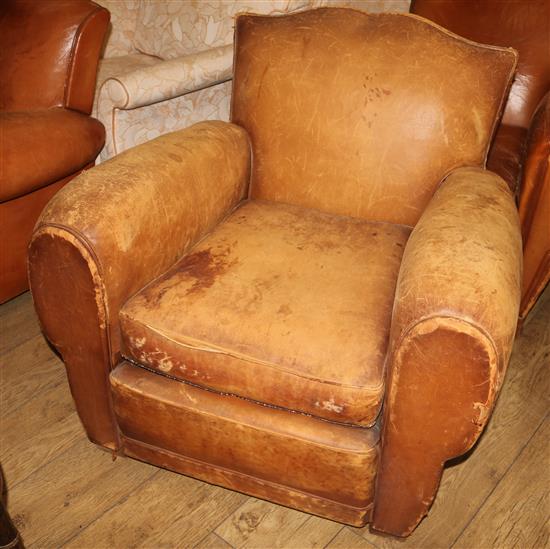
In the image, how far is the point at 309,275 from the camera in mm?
1271

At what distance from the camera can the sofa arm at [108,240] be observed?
1105mm

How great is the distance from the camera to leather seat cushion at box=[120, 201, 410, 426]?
1.08m

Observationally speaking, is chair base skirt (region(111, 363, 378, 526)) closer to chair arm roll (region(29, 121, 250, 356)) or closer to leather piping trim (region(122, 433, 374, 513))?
leather piping trim (region(122, 433, 374, 513))

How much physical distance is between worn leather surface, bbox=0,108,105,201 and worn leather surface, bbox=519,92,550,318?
1224mm

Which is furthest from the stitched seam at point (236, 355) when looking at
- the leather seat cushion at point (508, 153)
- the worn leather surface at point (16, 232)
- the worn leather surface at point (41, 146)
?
the leather seat cushion at point (508, 153)

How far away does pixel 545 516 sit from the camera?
1.34 m

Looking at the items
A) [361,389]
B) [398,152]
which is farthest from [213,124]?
[361,389]

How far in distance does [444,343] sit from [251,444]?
0.46 m

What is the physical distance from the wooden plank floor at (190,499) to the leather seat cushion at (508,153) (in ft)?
2.21

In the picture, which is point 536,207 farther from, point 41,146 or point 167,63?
point 41,146

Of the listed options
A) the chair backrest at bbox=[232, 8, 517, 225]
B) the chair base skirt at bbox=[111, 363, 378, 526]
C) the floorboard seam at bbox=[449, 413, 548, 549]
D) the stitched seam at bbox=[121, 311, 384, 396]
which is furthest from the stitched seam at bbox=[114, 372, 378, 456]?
the chair backrest at bbox=[232, 8, 517, 225]

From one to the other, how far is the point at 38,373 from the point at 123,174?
0.75 metres

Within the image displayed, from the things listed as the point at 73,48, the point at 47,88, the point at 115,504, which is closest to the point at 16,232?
the point at 47,88

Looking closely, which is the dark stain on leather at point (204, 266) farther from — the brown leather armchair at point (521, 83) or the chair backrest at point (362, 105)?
the brown leather armchair at point (521, 83)
